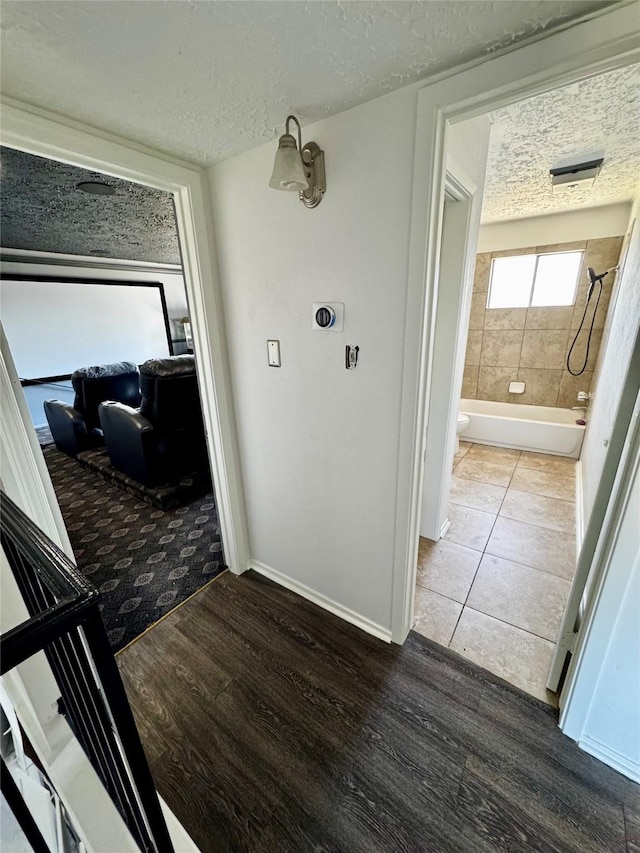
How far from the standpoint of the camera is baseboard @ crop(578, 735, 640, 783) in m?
1.17

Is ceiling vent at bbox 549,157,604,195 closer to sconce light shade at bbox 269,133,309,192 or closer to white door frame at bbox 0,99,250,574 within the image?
sconce light shade at bbox 269,133,309,192

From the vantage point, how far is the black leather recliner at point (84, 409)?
3.75 m

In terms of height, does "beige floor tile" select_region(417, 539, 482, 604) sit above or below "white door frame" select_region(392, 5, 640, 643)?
below

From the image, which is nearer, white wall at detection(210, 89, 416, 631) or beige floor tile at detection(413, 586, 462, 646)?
white wall at detection(210, 89, 416, 631)

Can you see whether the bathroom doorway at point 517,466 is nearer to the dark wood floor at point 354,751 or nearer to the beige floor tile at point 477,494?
the beige floor tile at point 477,494

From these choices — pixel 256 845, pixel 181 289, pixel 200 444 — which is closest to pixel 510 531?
pixel 256 845

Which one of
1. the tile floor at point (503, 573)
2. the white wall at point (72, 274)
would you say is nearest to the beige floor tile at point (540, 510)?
the tile floor at point (503, 573)

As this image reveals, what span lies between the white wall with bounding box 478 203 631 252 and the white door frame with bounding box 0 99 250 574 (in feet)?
12.0

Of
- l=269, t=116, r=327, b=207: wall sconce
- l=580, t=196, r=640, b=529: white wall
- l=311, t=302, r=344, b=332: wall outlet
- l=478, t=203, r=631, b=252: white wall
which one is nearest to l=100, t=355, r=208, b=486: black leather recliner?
l=311, t=302, r=344, b=332: wall outlet

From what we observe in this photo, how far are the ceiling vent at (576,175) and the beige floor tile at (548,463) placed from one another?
7.95 ft

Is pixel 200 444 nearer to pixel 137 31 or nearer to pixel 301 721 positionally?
pixel 301 721

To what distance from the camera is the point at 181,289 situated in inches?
239

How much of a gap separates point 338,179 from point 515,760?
2.18 metres

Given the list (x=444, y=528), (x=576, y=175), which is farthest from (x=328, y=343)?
(x=576, y=175)
